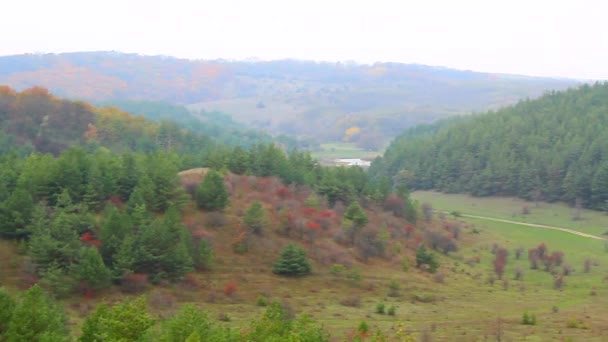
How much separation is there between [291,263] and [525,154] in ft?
219

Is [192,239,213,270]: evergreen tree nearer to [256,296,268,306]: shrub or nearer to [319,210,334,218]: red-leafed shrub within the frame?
[256,296,268,306]: shrub

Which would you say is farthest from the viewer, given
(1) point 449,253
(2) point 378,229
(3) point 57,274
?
(1) point 449,253

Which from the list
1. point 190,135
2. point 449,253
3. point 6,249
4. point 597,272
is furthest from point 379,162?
Answer: point 6,249

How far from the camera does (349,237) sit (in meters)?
53.5

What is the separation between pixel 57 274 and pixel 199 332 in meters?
19.3

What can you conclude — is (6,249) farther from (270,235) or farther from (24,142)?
(24,142)

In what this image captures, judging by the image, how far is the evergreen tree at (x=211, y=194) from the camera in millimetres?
50219

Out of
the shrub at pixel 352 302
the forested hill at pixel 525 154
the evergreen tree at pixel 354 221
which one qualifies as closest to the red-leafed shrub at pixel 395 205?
the evergreen tree at pixel 354 221

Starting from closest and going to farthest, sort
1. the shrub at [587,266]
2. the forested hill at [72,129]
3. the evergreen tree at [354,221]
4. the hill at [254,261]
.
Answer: the hill at [254,261] < the shrub at [587,266] < the evergreen tree at [354,221] < the forested hill at [72,129]

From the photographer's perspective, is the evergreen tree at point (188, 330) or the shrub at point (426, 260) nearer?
the evergreen tree at point (188, 330)

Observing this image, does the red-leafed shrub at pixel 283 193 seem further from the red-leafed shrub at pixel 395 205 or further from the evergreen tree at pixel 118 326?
the evergreen tree at pixel 118 326

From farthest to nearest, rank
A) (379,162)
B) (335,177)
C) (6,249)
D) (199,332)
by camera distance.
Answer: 1. (379,162)
2. (335,177)
3. (6,249)
4. (199,332)

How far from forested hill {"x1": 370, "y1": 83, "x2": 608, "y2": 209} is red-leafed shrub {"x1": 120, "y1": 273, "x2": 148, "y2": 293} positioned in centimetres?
6349

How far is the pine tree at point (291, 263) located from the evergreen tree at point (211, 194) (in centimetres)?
773
